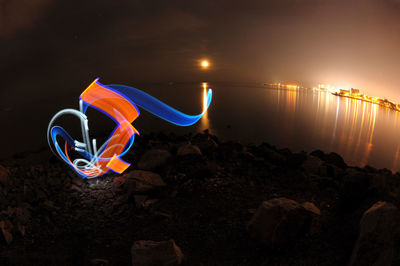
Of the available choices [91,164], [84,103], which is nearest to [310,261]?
[91,164]

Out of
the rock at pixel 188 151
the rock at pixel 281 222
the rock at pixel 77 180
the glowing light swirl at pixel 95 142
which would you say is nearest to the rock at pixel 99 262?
the rock at pixel 281 222

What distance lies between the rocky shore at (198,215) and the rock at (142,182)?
1.0 inches

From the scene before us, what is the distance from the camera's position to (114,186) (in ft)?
19.9

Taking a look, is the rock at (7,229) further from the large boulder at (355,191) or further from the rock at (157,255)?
the large boulder at (355,191)

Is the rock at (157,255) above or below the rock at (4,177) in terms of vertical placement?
below

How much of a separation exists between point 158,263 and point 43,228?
280cm

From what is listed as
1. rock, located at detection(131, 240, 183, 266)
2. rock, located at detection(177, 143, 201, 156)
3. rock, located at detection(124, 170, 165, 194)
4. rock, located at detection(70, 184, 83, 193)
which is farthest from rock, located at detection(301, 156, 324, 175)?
rock, located at detection(70, 184, 83, 193)

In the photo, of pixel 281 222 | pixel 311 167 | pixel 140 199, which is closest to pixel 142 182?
pixel 140 199

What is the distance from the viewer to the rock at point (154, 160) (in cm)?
689

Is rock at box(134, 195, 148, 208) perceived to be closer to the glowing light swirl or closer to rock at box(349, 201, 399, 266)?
the glowing light swirl

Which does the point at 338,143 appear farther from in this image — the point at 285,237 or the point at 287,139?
the point at 285,237

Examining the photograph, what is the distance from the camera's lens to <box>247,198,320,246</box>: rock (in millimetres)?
3691

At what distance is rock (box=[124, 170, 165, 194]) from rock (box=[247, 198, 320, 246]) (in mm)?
2707

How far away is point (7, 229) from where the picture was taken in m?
4.36
